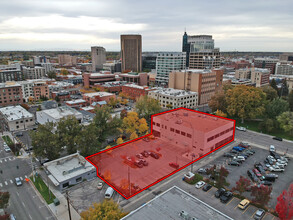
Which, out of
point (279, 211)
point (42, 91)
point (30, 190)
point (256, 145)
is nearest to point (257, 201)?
point (279, 211)

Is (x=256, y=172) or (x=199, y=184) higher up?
(x=256, y=172)

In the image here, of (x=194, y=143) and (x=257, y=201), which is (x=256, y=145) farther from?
(x=257, y=201)

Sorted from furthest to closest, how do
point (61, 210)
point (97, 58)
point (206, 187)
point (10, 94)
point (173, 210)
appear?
point (97, 58) < point (10, 94) < point (206, 187) < point (61, 210) < point (173, 210)

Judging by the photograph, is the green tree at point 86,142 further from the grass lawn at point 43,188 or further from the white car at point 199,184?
the white car at point 199,184

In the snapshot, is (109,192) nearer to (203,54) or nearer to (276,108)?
(276,108)

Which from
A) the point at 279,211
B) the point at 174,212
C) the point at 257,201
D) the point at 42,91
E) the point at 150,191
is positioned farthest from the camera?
the point at 42,91

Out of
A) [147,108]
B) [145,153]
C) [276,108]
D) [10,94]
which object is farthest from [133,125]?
[10,94]

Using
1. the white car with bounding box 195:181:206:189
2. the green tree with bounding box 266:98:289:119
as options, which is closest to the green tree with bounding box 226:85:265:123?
the green tree with bounding box 266:98:289:119
